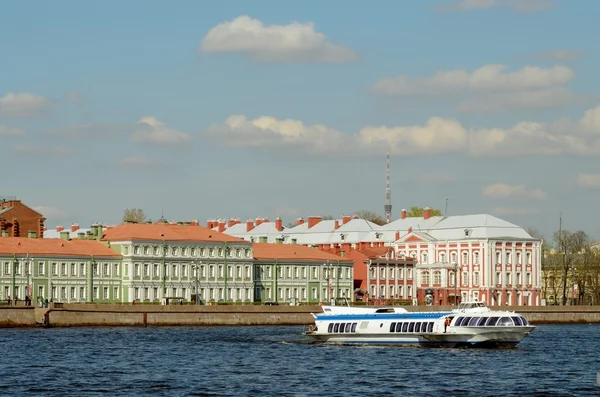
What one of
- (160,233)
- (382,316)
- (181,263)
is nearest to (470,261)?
(181,263)

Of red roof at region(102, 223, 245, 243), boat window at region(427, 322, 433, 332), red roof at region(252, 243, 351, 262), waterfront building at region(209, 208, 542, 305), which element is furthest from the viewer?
waterfront building at region(209, 208, 542, 305)

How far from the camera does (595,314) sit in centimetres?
15600

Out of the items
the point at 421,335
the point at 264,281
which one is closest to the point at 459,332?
the point at 421,335

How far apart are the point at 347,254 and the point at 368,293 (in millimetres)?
6929

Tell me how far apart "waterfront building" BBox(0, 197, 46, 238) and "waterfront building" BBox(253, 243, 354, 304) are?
A: 80.0 feet

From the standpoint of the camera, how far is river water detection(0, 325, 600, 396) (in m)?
61.6

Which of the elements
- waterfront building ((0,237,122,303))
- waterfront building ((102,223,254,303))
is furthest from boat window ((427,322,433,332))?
waterfront building ((102,223,254,303))

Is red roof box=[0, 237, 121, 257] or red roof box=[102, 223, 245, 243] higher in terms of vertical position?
red roof box=[102, 223, 245, 243]

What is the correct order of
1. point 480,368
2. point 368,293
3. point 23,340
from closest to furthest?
1. point 480,368
2. point 23,340
3. point 368,293

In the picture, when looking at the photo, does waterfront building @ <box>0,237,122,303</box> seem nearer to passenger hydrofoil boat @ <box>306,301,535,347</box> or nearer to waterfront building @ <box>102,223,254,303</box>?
waterfront building @ <box>102,223,254,303</box>

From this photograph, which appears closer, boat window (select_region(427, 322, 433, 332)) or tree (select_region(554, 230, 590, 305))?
boat window (select_region(427, 322, 433, 332))

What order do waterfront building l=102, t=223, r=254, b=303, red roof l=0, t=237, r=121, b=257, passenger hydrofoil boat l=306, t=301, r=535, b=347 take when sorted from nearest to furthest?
passenger hydrofoil boat l=306, t=301, r=535, b=347 < red roof l=0, t=237, r=121, b=257 < waterfront building l=102, t=223, r=254, b=303

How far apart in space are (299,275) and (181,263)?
16844 millimetres

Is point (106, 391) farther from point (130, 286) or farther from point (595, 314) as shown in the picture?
point (595, 314)
